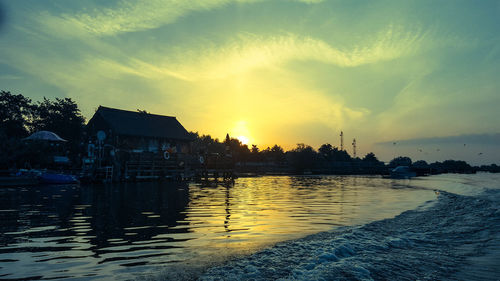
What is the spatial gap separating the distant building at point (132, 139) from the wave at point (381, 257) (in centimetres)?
3701

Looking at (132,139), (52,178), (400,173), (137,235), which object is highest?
(132,139)

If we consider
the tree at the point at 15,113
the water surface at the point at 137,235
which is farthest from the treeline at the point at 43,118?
the water surface at the point at 137,235

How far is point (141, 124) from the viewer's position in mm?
50969

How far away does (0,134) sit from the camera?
3547cm

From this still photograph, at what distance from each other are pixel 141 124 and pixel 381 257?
4873 centimetres

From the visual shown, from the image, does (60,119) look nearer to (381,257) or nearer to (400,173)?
(381,257)

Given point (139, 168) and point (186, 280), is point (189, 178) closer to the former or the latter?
point (139, 168)

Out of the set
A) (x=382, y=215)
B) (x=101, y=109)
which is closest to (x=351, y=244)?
(x=382, y=215)

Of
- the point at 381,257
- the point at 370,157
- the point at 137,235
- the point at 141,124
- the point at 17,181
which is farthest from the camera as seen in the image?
the point at 370,157

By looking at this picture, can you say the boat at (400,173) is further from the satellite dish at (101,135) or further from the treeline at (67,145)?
the satellite dish at (101,135)

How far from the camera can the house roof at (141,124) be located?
47.4 m

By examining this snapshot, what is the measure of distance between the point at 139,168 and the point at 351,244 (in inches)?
1540

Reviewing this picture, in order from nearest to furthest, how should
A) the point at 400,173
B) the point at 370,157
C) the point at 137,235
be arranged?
the point at 137,235 → the point at 400,173 → the point at 370,157

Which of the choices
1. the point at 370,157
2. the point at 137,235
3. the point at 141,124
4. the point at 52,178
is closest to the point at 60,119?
the point at 141,124
